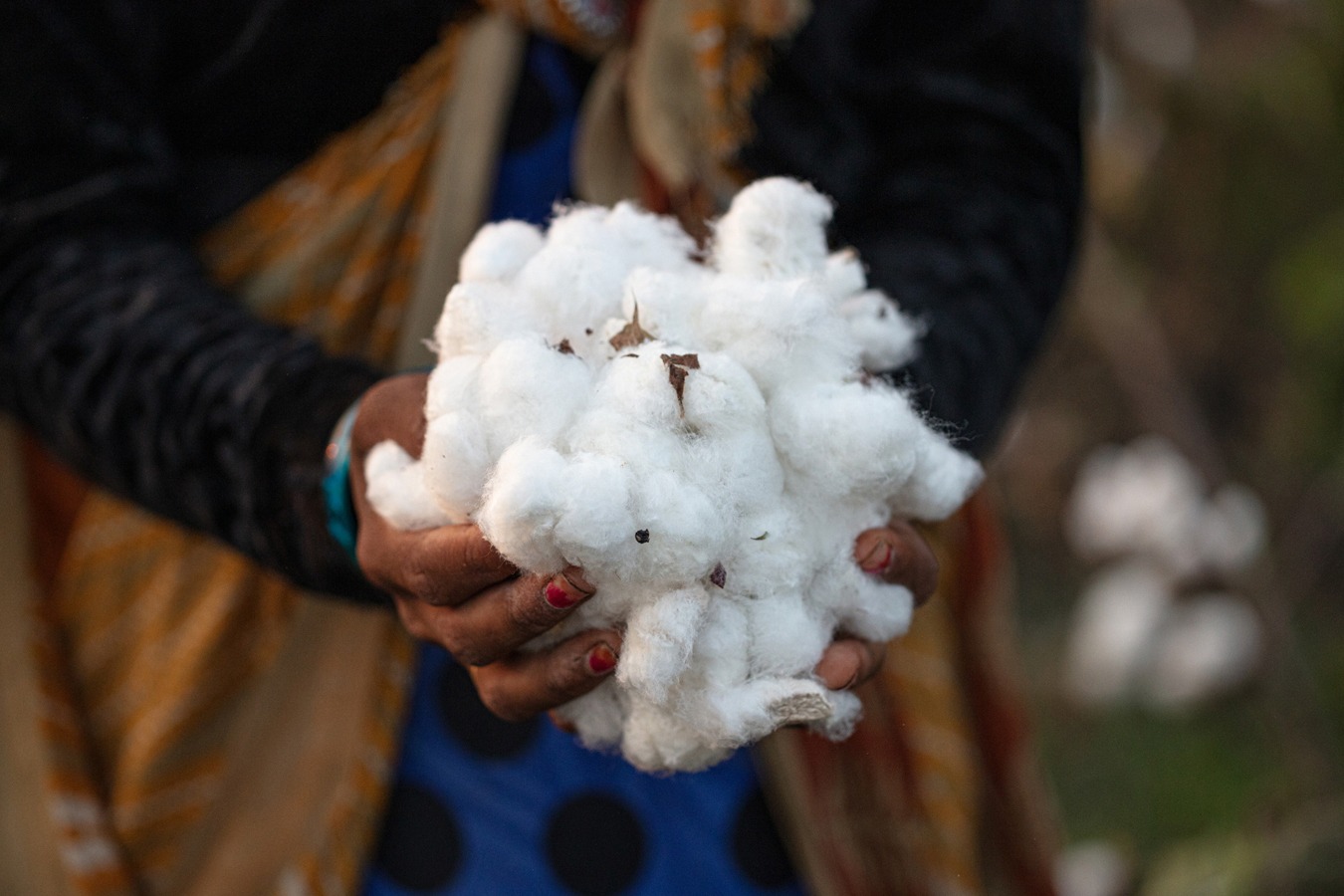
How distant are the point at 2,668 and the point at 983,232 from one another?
2.99 feet

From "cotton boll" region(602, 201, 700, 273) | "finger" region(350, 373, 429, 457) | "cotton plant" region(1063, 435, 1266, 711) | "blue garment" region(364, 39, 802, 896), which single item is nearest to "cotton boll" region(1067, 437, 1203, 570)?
"cotton plant" region(1063, 435, 1266, 711)

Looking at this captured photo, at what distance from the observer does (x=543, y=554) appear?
17.0 inches

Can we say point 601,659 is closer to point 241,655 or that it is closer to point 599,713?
point 599,713

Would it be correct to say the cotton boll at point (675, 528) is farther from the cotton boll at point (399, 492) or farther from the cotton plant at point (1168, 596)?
the cotton plant at point (1168, 596)

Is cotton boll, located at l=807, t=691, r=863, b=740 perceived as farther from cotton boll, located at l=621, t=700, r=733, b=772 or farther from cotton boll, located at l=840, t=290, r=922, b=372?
cotton boll, located at l=840, t=290, r=922, b=372

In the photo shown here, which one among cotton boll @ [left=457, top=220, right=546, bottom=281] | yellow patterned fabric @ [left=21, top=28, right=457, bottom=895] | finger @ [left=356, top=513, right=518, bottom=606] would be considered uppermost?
cotton boll @ [left=457, top=220, right=546, bottom=281]

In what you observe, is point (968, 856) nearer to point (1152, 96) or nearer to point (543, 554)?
point (543, 554)

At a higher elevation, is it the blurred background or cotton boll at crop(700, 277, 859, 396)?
cotton boll at crop(700, 277, 859, 396)

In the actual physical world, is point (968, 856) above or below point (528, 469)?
below

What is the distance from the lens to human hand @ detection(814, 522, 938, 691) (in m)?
0.48

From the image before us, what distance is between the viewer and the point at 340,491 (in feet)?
1.97

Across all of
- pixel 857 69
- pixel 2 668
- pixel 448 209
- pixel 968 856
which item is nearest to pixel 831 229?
pixel 857 69

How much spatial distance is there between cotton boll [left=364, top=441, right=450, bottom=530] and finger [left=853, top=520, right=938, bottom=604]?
22 centimetres

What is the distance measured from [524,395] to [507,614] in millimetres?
107
